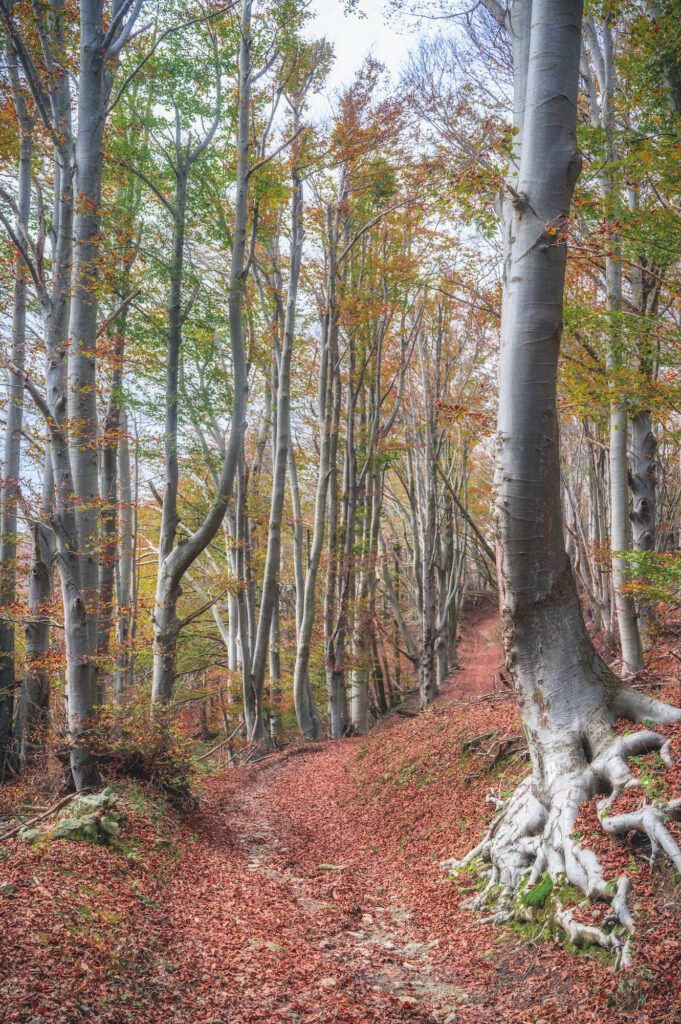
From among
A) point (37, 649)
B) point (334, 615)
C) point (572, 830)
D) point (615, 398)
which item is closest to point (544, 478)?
point (572, 830)

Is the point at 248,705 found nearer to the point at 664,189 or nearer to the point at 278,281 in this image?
the point at 278,281

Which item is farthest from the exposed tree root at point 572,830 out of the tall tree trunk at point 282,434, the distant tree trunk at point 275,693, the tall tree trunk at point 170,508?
the distant tree trunk at point 275,693

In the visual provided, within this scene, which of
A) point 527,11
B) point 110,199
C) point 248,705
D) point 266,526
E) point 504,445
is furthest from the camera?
point 266,526

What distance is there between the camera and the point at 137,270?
11.9 m

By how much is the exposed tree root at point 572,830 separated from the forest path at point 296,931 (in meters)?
0.67

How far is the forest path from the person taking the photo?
3.25 m

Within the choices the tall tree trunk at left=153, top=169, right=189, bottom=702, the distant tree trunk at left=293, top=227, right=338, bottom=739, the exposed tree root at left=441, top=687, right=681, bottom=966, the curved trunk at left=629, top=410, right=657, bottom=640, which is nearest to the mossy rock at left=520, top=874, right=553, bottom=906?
the exposed tree root at left=441, top=687, right=681, bottom=966

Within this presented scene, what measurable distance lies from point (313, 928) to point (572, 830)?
2.01 metres

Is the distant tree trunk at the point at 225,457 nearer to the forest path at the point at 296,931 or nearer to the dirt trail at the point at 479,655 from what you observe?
the forest path at the point at 296,931

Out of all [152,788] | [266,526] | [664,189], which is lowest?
[152,788]

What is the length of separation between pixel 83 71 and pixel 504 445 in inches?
223

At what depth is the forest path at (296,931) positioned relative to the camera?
3.25 meters

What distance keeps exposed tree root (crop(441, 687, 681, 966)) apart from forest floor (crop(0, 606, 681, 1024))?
0.11 meters

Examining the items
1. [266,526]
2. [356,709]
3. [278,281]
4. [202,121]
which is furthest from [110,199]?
[356,709]
